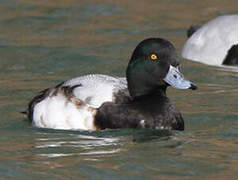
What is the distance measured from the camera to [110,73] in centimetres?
957

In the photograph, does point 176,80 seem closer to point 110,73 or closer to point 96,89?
point 96,89

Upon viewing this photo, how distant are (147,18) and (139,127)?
5478mm

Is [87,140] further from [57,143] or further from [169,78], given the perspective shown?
[169,78]

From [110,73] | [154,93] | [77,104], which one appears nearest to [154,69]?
[154,93]

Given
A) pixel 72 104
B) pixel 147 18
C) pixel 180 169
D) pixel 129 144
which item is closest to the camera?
pixel 180 169

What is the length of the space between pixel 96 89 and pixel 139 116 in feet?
1.57

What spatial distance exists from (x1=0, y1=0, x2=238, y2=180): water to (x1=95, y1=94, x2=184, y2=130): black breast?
0.23ft

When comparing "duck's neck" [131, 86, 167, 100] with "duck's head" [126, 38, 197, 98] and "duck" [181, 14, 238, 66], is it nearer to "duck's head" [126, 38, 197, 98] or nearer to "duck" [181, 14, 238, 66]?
"duck's head" [126, 38, 197, 98]

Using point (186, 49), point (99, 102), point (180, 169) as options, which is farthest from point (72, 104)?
point (186, 49)

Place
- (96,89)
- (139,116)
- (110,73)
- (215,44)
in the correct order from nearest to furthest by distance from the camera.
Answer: (139,116), (96,89), (110,73), (215,44)

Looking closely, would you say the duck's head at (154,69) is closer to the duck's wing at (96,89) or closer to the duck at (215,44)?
the duck's wing at (96,89)

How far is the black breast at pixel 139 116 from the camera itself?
697 centimetres

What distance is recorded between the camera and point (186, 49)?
421 inches

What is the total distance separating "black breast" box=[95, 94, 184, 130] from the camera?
22.9ft
